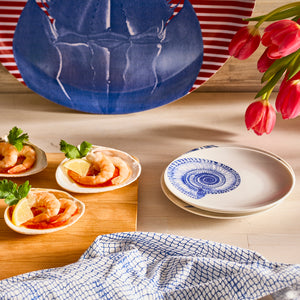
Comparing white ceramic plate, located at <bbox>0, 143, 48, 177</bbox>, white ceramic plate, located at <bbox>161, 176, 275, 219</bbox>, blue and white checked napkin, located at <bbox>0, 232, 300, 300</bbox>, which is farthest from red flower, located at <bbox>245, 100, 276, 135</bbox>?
white ceramic plate, located at <bbox>0, 143, 48, 177</bbox>

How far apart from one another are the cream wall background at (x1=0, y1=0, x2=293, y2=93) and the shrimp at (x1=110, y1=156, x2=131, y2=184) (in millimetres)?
473

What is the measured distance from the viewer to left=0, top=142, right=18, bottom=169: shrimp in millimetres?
994

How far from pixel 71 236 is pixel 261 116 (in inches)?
18.5

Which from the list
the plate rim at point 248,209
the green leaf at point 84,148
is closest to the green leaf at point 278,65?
the plate rim at point 248,209

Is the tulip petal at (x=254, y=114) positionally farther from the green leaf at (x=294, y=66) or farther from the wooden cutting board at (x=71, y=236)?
the wooden cutting board at (x=71, y=236)

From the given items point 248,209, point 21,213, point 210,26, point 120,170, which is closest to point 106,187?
point 120,170

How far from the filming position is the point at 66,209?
2.84 ft

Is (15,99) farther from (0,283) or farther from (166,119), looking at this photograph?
(0,283)

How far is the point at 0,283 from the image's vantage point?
70cm

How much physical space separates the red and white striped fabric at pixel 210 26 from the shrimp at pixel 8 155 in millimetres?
345

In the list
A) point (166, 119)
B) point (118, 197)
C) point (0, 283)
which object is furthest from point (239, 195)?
point (0, 283)

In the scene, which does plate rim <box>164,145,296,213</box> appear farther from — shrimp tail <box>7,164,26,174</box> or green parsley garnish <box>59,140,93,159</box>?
shrimp tail <box>7,164,26,174</box>

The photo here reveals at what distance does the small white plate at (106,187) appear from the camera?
3.08 ft

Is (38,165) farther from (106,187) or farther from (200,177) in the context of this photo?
(200,177)
